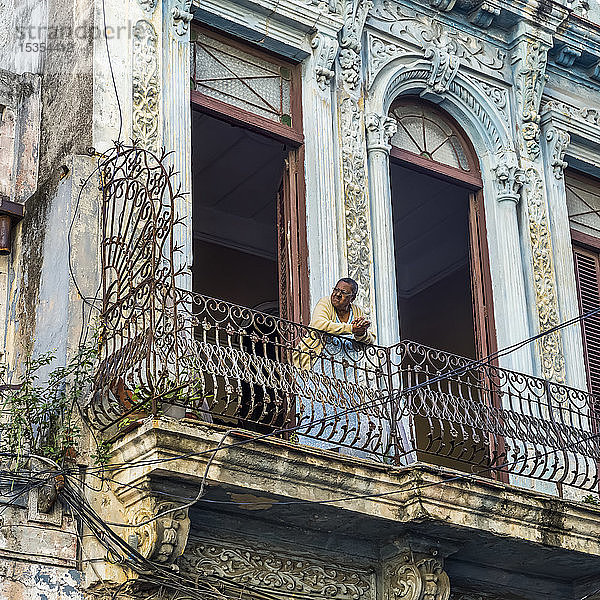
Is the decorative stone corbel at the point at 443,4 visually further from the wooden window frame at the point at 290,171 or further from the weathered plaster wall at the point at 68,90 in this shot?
the weathered plaster wall at the point at 68,90

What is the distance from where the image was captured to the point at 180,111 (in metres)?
10.1

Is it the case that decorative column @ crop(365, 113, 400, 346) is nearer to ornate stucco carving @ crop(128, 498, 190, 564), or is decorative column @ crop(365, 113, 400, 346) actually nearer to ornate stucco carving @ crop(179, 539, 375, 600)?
ornate stucco carving @ crop(179, 539, 375, 600)

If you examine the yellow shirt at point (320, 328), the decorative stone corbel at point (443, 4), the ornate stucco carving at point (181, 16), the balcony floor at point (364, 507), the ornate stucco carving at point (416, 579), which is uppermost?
the decorative stone corbel at point (443, 4)

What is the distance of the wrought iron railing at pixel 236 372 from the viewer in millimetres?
8469

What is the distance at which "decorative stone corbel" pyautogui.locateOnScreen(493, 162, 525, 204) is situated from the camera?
11.8m

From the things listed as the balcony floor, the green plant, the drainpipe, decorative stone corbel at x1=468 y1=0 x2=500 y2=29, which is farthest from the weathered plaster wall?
decorative stone corbel at x1=468 y1=0 x2=500 y2=29

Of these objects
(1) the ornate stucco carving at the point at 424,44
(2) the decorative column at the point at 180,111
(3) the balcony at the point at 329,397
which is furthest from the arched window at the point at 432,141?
(2) the decorative column at the point at 180,111

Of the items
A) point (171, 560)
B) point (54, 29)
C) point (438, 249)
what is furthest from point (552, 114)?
point (171, 560)

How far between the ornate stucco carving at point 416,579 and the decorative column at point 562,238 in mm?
2717

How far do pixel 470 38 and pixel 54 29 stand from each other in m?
3.89

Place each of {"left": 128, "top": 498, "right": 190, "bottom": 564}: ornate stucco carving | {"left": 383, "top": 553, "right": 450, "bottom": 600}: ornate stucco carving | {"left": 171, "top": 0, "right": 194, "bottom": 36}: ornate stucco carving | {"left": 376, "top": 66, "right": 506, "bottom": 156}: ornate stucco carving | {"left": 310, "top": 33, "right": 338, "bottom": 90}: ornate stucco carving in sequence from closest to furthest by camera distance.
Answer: {"left": 128, "top": 498, "right": 190, "bottom": 564}: ornate stucco carving, {"left": 383, "top": 553, "right": 450, "bottom": 600}: ornate stucco carving, {"left": 171, "top": 0, "right": 194, "bottom": 36}: ornate stucco carving, {"left": 310, "top": 33, "right": 338, "bottom": 90}: ornate stucco carving, {"left": 376, "top": 66, "right": 506, "bottom": 156}: ornate stucco carving

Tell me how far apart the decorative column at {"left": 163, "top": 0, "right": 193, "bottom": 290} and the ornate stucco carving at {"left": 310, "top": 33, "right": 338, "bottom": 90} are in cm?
123

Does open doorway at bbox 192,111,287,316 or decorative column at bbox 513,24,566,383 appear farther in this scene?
open doorway at bbox 192,111,287,316

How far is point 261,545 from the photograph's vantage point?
29.7 feet
